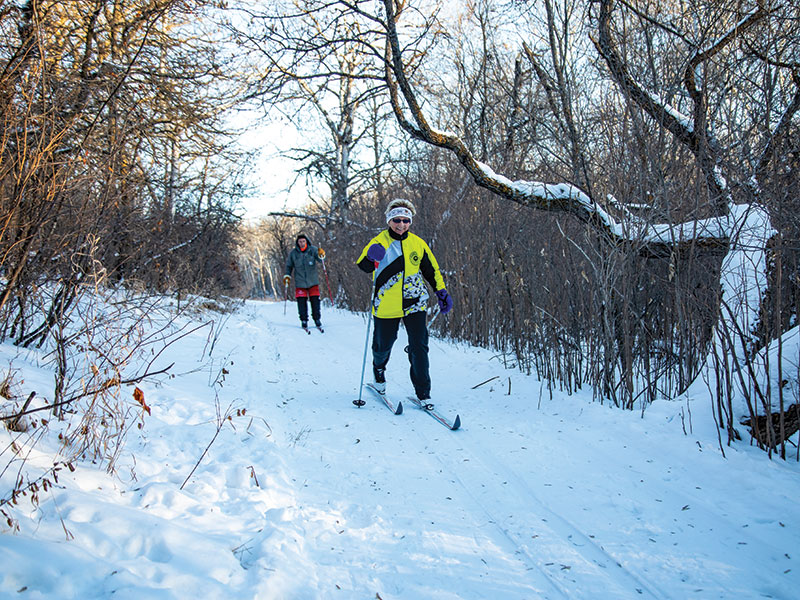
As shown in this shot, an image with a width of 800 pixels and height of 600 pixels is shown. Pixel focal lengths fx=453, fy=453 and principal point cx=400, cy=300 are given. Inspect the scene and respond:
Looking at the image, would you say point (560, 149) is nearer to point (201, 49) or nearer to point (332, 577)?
point (332, 577)

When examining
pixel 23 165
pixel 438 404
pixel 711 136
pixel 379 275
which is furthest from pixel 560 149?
pixel 23 165

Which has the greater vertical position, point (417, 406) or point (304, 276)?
point (304, 276)

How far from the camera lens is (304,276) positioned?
10422 millimetres

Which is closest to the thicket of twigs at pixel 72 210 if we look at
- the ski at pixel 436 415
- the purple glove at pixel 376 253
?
the purple glove at pixel 376 253

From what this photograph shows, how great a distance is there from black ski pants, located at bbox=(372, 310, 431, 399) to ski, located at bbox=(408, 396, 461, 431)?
0.37 ft

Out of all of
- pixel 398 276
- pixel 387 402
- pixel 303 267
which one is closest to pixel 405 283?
pixel 398 276

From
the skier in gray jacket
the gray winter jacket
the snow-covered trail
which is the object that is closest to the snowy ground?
the snow-covered trail

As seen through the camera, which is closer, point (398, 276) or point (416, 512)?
point (416, 512)

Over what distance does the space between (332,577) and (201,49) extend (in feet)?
24.9

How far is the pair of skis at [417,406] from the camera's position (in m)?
3.94

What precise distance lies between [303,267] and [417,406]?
6.65m

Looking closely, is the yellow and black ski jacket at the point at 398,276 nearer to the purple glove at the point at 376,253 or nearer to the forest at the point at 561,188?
the purple glove at the point at 376,253

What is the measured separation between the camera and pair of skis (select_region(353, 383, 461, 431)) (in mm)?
3941

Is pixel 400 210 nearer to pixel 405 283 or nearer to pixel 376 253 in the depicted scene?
pixel 376 253
